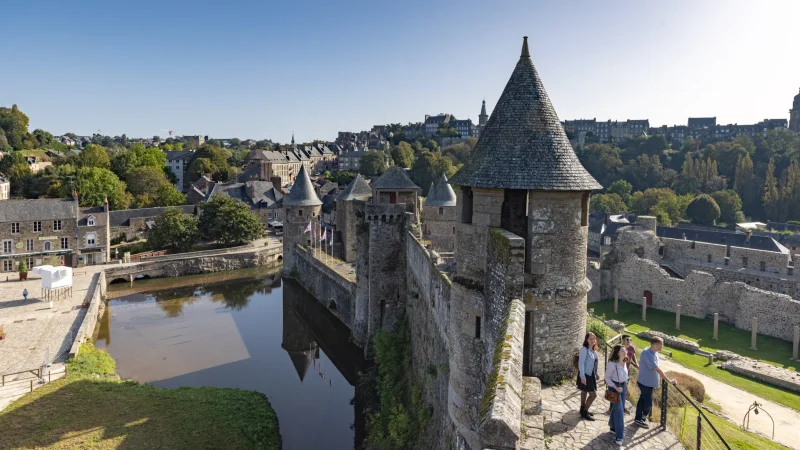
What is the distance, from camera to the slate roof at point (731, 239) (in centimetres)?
3522

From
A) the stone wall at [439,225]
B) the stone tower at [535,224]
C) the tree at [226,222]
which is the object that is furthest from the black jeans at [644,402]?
the tree at [226,222]

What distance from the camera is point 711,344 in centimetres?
2509

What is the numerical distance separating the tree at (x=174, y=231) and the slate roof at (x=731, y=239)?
1705 inches

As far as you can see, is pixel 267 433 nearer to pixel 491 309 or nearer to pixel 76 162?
pixel 491 309

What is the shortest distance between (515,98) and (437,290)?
661cm

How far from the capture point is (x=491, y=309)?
9.41 m

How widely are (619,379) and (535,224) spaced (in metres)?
3.09

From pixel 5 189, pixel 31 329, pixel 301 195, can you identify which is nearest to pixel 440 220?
pixel 301 195

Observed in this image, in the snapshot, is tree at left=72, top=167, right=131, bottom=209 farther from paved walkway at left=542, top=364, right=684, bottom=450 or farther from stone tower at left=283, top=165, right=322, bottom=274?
paved walkway at left=542, top=364, right=684, bottom=450

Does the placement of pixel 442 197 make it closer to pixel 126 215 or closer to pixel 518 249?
pixel 518 249

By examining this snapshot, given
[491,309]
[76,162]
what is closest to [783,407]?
[491,309]

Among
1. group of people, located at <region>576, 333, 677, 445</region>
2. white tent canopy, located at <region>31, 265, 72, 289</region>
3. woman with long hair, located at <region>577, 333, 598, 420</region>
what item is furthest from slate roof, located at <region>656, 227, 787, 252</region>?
white tent canopy, located at <region>31, 265, 72, 289</region>

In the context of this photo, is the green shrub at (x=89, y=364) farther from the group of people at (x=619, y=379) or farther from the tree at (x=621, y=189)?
the tree at (x=621, y=189)

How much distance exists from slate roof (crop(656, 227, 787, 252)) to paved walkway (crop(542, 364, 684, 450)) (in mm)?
33464
